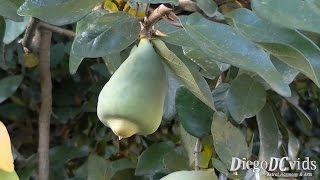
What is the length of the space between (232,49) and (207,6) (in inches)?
2.8

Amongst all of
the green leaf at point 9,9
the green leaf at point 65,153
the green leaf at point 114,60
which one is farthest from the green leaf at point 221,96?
the green leaf at point 65,153

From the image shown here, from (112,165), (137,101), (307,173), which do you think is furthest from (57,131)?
(137,101)

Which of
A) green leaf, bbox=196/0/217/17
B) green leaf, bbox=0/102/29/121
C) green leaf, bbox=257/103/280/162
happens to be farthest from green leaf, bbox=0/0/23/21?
green leaf, bbox=0/102/29/121

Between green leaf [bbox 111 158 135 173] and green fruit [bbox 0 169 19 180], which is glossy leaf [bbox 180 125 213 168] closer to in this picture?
green leaf [bbox 111 158 135 173]

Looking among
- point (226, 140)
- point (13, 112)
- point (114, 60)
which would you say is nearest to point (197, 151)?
point (226, 140)

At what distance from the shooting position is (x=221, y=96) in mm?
714

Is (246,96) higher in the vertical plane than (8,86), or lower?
higher

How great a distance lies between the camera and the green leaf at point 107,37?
56 cm

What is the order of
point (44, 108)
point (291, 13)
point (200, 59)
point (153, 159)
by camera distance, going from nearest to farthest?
point (291, 13), point (200, 59), point (153, 159), point (44, 108)

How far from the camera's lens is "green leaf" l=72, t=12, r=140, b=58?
0.56 meters

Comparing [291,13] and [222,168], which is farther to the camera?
[222,168]

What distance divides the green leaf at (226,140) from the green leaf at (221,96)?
0.6 inches

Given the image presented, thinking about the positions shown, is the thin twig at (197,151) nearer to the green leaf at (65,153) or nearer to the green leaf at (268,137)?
the green leaf at (268,137)

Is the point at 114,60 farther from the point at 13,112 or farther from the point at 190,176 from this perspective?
the point at 13,112
